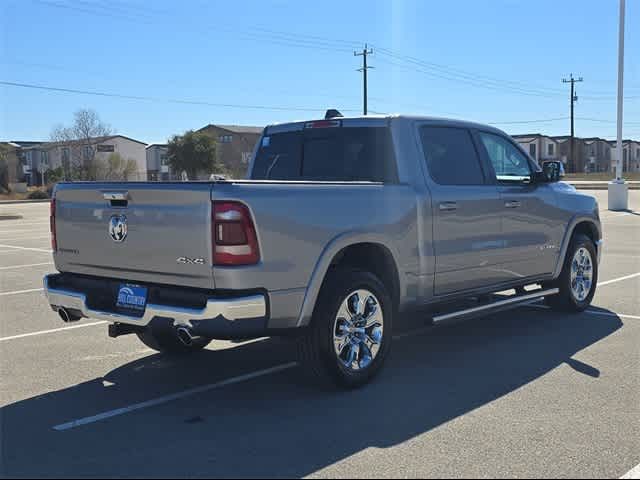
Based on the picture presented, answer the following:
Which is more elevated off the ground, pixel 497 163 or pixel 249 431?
pixel 497 163

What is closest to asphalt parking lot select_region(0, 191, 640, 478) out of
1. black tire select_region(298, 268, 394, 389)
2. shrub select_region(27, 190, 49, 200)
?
black tire select_region(298, 268, 394, 389)

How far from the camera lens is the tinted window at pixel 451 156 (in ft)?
20.0

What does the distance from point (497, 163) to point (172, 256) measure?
3.57 metres

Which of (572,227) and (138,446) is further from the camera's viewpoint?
(572,227)

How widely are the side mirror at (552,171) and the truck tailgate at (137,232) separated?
412 cm

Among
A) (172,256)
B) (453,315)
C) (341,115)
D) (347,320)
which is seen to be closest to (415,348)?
(453,315)

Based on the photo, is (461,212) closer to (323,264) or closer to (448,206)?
(448,206)

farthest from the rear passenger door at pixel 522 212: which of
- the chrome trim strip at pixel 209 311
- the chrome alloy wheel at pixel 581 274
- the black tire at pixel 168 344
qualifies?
the chrome trim strip at pixel 209 311

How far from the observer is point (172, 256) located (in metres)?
4.61

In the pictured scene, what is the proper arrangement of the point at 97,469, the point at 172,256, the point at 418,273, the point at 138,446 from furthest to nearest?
the point at 418,273 < the point at 172,256 < the point at 138,446 < the point at 97,469

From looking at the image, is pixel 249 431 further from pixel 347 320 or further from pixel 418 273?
pixel 418 273

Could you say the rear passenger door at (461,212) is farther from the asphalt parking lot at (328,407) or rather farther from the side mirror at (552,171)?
the side mirror at (552,171)

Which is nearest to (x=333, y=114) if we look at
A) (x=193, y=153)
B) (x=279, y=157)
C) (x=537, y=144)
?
(x=279, y=157)

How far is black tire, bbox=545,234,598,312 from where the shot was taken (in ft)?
25.6
